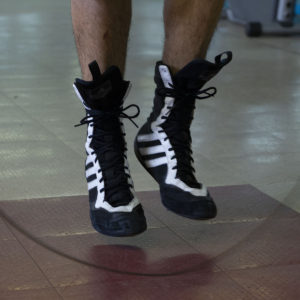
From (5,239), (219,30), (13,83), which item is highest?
(5,239)

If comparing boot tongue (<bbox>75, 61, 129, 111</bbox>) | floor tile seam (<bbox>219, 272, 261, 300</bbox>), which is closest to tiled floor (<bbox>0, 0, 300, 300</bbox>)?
floor tile seam (<bbox>219, 272, 261, 300</bbox>)

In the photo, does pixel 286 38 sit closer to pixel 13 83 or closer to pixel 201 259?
pixel 13 83

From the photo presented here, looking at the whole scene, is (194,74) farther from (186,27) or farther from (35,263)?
(35,263)

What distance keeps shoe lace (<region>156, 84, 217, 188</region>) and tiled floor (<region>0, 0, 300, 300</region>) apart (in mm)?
86

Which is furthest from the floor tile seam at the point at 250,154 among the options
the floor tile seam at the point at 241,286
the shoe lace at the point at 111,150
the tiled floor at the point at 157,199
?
the floor tile seam at the point at 241,286

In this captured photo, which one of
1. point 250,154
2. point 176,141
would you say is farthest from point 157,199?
point 250,154

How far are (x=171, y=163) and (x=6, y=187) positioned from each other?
1.24 ft

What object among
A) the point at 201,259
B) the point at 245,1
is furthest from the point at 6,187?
the point at 245,1

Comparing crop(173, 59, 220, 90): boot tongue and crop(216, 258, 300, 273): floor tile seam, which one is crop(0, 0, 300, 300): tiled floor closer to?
crop(216, 258, 300, 273): floor tile seam

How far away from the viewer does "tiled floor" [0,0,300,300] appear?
1035 millimetres

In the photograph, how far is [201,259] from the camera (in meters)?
1.12

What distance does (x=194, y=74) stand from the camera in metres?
1.19

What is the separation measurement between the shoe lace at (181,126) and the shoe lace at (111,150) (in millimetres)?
92

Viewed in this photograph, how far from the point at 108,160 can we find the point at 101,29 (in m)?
0.20
